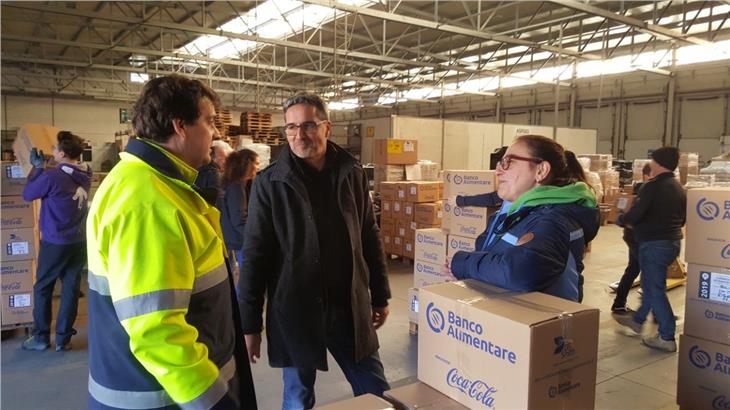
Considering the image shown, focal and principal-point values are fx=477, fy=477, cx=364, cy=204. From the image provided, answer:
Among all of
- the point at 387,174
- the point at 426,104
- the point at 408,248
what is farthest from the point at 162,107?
the point at 426,104

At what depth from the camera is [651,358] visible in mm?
3664

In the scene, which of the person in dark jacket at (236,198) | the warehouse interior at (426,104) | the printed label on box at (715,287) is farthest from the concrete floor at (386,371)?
the person in dark jacket at (236,198)

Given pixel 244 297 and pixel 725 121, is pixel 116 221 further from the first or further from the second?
pixel 725 121

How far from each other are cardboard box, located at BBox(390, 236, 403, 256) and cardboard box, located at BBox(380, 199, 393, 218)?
1.20 feet

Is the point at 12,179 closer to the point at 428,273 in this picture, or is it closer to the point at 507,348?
the point at 428,273

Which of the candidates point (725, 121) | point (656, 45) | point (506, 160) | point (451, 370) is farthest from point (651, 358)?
point (725, 121)

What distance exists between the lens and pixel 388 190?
7246 millimetres

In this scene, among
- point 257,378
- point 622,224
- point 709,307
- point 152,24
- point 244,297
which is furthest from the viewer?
point 152,24

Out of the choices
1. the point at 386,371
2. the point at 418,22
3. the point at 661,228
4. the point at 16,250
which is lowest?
the point at 386,371

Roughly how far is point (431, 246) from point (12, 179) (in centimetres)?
351

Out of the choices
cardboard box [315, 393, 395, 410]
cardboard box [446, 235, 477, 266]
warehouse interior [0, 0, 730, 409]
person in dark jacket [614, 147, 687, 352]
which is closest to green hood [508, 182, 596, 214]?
warehouse interior [0, 0, 730, 409]

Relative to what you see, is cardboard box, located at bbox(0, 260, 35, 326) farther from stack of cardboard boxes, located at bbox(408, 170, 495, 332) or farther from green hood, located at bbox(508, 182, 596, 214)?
green hood, located at bbox(508, 182, 596, 214)

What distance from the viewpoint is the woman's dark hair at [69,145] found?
3520mm

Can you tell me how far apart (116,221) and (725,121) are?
14.9 m
